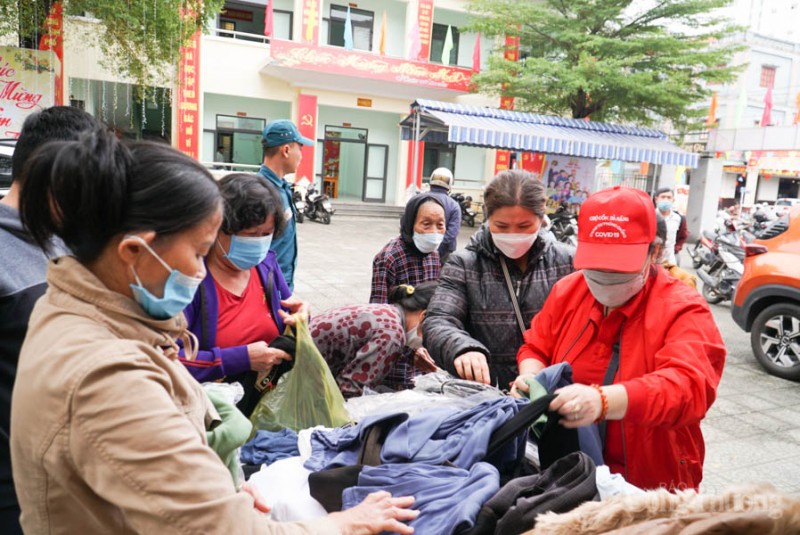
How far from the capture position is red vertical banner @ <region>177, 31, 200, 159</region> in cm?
1883

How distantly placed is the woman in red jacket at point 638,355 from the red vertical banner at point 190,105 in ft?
61.1

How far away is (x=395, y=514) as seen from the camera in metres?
1.30

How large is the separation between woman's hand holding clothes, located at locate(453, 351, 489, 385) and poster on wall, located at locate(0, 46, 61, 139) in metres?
12.6

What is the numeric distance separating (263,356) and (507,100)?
20715 millimetres

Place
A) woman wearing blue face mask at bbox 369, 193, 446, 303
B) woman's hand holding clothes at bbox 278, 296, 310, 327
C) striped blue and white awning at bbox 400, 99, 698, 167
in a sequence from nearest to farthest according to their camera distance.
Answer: woman's hand holding clothes at bbox 278, 296, 310, 327 → woman wearing blue face mask at bbox 369, 193, 446, 303 → striped blue and white awning at bbox 400, 99, 698, 167

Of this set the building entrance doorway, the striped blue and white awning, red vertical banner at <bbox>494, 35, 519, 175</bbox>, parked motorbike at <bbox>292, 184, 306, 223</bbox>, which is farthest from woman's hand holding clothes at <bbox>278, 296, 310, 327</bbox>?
the building entrance doorway

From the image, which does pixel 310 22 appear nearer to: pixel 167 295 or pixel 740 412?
pixel 740 412

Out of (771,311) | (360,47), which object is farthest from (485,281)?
(360,47)

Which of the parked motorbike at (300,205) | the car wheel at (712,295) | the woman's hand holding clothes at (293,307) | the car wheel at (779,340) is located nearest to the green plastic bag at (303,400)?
the woman's hand holding clothes at (293,307)

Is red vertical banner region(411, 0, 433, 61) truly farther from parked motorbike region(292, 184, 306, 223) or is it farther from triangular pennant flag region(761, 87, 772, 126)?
triangular pennant flag region(761, 87, 772, 126)

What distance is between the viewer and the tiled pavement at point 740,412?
368cm

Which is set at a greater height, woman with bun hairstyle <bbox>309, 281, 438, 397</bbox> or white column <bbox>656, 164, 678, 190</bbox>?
white column <bbox>656, 164, 678, 190</bbox>

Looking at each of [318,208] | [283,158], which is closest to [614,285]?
[283,158]

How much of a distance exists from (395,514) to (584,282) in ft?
3.37
